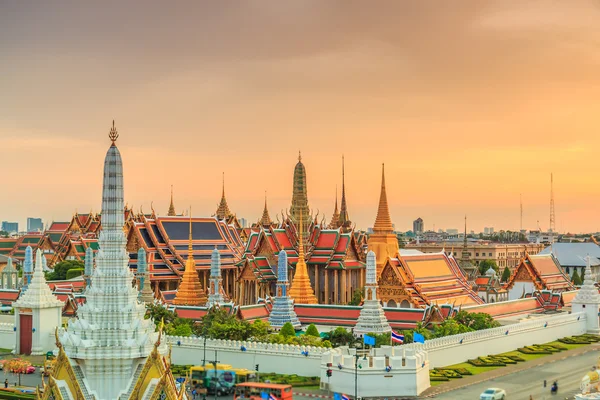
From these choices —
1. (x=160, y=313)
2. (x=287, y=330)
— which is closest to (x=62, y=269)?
(x=160, y=313)

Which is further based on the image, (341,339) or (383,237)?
(383,237)

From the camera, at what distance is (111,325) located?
21.4m

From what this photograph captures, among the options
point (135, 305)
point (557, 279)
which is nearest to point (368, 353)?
point (135, 305)

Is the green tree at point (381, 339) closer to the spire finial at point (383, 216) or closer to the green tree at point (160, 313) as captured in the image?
the green tree at point (160, 313)

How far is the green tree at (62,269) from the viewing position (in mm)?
76881

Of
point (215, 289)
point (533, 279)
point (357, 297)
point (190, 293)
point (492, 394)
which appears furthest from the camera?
point (533, 279)

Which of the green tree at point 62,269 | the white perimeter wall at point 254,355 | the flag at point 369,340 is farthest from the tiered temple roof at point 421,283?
the green tree at point 62,269

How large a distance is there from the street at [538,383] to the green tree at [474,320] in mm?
4011

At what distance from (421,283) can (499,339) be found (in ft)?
30.3

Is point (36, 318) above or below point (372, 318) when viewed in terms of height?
below

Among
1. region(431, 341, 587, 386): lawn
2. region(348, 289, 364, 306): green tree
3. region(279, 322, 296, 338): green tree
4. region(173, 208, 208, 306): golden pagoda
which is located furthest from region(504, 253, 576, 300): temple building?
region(279, 322, 296, 338): green tree

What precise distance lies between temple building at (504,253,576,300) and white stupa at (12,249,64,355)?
1357 inches

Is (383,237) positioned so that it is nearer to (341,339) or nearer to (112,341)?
(341,339)

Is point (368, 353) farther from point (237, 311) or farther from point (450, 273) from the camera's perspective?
point (450, 273)
